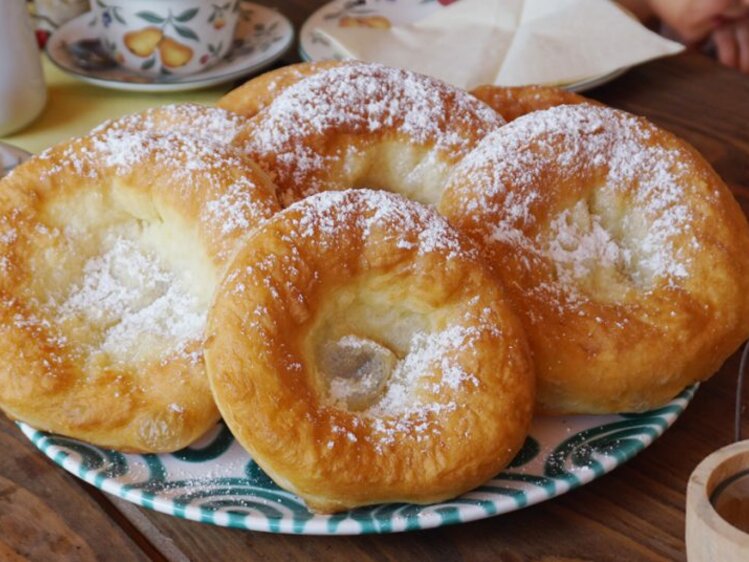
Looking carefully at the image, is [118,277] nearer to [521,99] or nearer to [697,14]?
[521,99]

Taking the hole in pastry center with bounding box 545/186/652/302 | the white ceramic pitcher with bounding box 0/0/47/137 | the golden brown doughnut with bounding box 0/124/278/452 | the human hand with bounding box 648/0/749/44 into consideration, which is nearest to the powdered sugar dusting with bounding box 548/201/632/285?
the hole in pastry center with bounding box 545/186/652/302

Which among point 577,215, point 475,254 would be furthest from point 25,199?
point 577,215

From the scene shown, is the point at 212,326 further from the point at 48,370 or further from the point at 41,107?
the point at 41,107

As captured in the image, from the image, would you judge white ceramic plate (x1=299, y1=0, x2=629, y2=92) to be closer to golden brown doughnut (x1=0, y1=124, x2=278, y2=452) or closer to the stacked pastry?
the stacked pastry

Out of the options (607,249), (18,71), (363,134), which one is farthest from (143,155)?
(18,71)

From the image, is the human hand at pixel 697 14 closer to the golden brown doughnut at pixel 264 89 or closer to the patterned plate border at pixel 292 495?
the golden brown doughnut at pixel 264 89

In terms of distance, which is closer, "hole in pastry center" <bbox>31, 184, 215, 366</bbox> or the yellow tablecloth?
"hole in pastry center" <bbox>31, 184, 215, 366</bbox>
